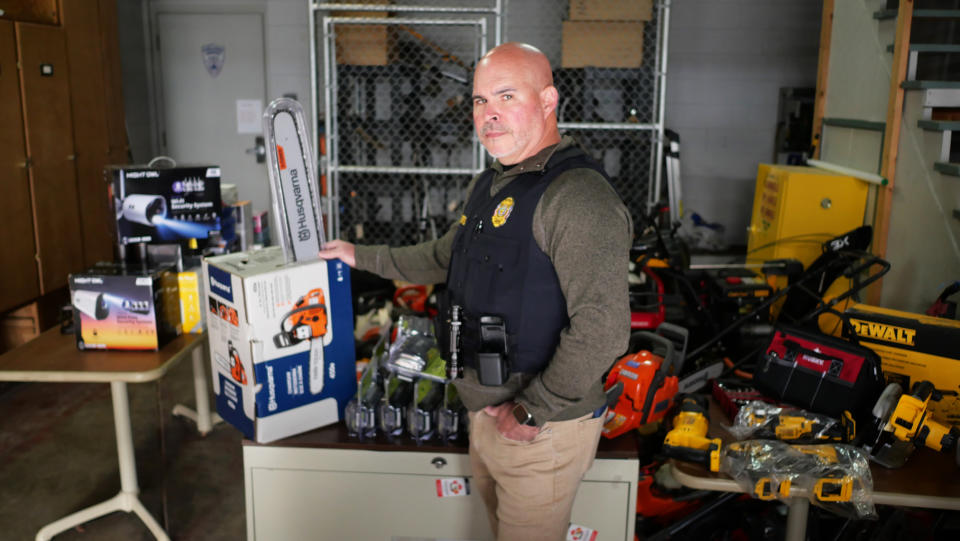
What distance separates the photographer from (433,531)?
2279 millimetres

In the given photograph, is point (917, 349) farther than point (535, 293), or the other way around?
point (917, 349)

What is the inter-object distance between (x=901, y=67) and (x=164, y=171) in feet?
10.5

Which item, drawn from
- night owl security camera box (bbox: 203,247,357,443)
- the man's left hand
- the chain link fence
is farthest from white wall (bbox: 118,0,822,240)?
the man's left hand

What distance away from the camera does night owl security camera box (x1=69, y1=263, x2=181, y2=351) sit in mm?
2506

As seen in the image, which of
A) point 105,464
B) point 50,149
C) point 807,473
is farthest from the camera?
point 50,149

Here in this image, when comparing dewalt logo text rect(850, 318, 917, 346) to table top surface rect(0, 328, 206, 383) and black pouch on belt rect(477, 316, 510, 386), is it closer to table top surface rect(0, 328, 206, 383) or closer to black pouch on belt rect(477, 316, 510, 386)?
black pouch on belt rect(477, 316, 510, 386)

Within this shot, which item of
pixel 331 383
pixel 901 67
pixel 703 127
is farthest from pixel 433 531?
pixel 703 127

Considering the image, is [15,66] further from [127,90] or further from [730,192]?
[730,192]

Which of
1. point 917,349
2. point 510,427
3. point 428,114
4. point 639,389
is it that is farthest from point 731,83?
point 510,427

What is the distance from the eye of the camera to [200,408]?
3727 mm

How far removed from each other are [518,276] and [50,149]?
4.26 metres

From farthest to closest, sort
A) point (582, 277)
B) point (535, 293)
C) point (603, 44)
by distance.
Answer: point (603, 44) → point (535, 293) → point (582, 277)

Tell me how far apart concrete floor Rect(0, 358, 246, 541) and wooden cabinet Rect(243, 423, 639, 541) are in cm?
79

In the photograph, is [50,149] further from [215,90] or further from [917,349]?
[917,349]
